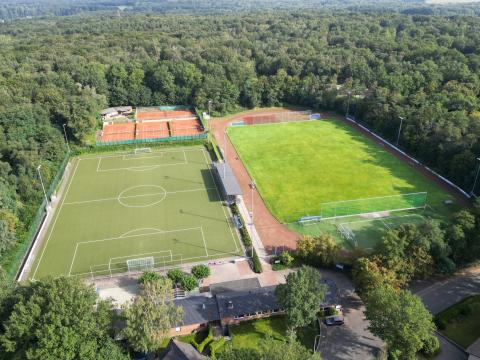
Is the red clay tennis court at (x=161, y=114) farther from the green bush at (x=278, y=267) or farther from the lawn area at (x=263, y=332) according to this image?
the lawn area at (x=263, y=332)

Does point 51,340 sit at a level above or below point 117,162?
above

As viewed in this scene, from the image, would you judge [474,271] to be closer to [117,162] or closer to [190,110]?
[117,162]

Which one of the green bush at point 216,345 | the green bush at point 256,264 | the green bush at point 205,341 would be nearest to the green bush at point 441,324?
the green bush at point 256,264

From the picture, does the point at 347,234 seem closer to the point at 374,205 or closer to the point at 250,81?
the point at 374,205

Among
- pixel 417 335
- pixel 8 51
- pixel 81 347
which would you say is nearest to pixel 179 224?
pixel 81 347

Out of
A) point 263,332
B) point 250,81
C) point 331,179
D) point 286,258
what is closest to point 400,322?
point 263,332
